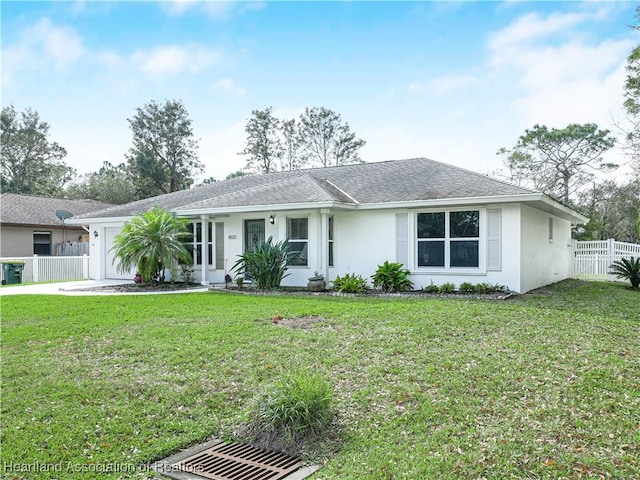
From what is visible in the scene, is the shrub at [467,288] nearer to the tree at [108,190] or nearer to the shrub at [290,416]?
the shrub at [290,416]

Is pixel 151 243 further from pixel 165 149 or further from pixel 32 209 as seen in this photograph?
pixel 165 149

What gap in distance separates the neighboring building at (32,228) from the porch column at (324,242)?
14.1 metres

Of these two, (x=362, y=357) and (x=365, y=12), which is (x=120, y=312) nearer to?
(x=362, y=357)

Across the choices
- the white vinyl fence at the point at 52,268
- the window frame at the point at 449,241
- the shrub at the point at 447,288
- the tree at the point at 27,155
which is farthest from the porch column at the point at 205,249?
the tree at the point at 27,155

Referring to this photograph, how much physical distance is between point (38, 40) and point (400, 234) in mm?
9517

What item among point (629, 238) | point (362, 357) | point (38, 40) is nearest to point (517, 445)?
point (362, 357)

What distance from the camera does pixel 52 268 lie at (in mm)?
18766

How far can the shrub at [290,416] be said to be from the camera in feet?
13.5

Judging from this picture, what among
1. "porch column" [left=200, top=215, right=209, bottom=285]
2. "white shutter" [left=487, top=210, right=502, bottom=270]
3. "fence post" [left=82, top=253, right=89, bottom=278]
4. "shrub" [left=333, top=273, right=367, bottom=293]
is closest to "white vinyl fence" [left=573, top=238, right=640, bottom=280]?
"white shutter" [left=487, top=210, right=502, bottom=270]

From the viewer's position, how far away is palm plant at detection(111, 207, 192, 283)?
14.9 m

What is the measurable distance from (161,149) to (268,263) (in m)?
32.5

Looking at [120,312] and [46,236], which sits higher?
[46,236]

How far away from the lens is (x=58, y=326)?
8.31m

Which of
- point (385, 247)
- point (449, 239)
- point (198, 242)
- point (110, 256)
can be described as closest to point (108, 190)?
point (110, 256)
